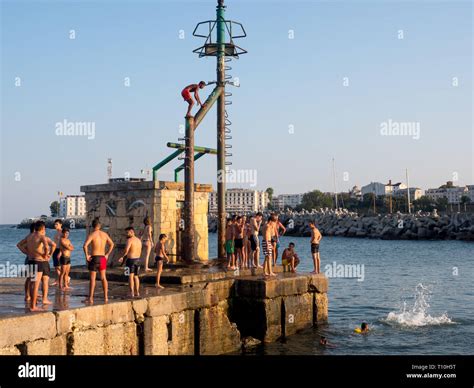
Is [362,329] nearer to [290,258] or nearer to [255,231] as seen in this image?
[290,258]

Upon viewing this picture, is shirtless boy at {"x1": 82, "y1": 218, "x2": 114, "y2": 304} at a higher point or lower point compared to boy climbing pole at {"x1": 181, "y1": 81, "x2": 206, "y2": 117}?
lower

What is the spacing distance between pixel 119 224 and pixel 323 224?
230ft

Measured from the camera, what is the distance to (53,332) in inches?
340

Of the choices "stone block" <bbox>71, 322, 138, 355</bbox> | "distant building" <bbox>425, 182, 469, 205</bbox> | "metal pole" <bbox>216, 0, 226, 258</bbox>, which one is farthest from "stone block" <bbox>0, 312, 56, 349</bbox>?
"distant building" <bbox>425, 182, 469, 205</bbox>

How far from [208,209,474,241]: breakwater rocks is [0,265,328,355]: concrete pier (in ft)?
143

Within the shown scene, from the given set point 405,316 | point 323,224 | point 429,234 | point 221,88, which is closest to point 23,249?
point 221,88

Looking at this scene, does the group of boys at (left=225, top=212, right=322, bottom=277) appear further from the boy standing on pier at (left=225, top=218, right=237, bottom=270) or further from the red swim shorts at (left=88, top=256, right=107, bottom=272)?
the red swim shorts at (left=88, top=256, right=107, bottom=272)

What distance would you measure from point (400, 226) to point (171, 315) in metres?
61.6

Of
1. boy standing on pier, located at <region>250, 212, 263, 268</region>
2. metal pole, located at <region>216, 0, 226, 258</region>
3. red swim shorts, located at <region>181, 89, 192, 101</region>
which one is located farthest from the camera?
metal pole, located at <region>216, 0, 226, 258</region>

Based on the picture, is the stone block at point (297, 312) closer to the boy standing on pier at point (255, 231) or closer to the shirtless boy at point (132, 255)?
the boy standing on pier at point (255, 231)

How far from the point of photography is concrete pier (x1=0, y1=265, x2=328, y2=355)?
8664 mm

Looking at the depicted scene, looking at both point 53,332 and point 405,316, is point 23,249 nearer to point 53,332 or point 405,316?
point 53,332

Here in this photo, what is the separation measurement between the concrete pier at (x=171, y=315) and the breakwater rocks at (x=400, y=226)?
4354cm

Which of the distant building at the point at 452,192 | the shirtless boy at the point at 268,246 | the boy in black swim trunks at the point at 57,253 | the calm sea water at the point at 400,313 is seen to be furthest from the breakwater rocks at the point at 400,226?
the distant building at the point at 452,192
